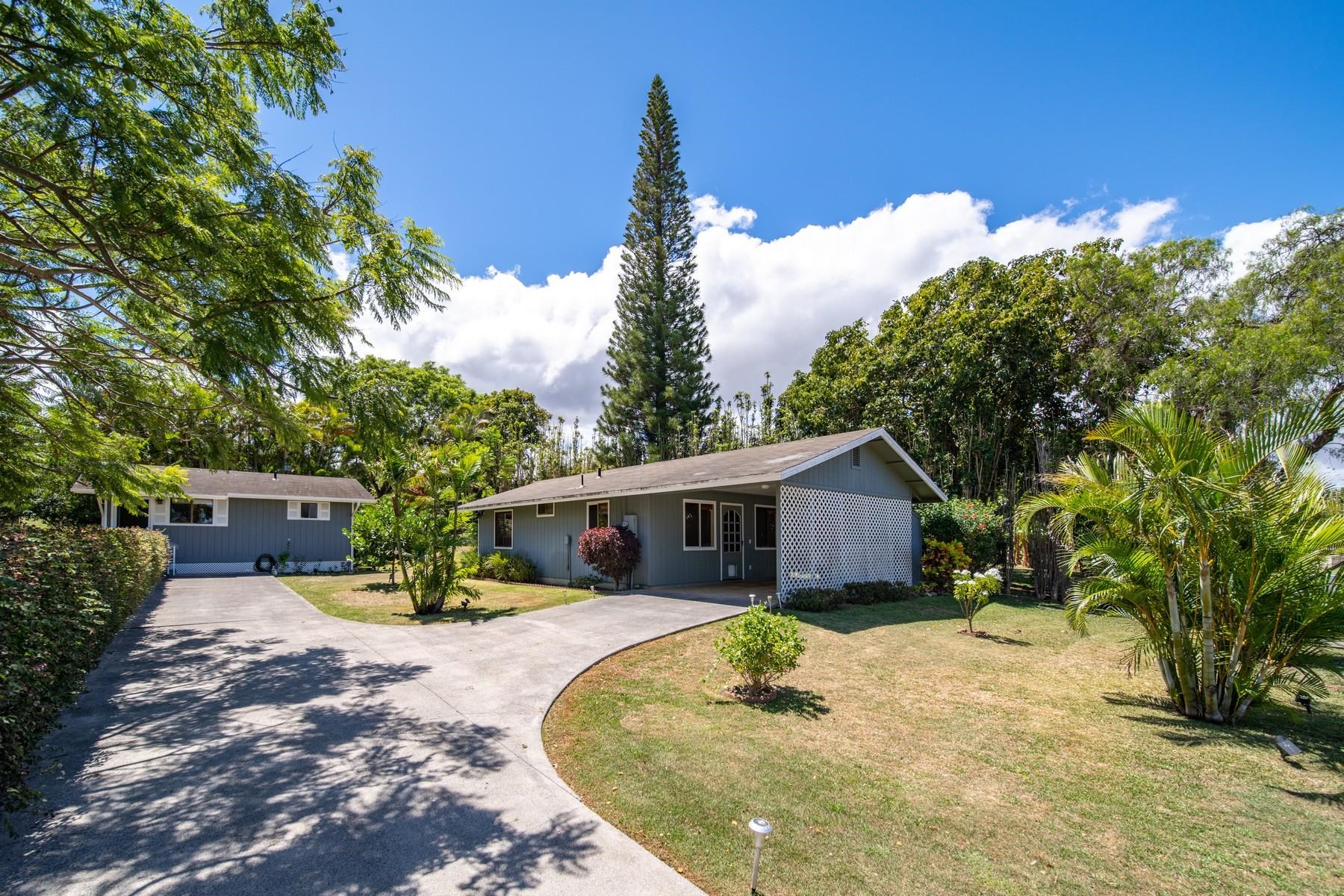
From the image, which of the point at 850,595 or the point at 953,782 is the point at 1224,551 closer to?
the point at 953,782

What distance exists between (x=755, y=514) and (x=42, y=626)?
50.0 feet

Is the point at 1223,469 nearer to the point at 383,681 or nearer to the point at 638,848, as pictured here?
the point at 638,848

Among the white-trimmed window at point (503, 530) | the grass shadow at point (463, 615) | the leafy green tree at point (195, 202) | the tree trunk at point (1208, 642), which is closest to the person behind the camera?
the leafy green tree at point (195, 202)

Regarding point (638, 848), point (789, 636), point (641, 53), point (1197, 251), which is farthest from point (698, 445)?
point (638, 848)

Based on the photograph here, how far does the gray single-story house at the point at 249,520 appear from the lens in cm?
1997

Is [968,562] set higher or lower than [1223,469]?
lower

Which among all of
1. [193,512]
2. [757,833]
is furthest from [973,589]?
[193,512]

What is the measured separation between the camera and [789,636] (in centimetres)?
595

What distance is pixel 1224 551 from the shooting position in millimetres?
5332

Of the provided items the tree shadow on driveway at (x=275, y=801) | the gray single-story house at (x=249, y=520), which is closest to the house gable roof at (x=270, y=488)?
the gray single-story house at (x=249, y=520)

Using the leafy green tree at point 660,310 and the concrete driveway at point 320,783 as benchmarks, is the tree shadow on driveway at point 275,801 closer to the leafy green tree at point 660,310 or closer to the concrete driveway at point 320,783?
the concrete driveway at point 320,783

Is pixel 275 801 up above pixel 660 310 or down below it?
below

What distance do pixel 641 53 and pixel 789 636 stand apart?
9252mm

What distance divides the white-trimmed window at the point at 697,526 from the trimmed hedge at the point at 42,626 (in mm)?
10845
